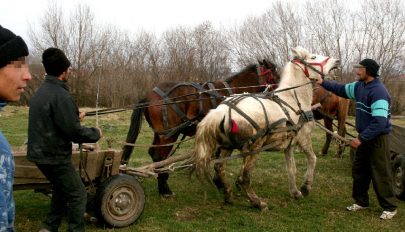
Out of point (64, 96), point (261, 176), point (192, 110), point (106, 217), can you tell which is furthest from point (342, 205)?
point (64, 96)

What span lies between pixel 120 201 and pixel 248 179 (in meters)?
1.89

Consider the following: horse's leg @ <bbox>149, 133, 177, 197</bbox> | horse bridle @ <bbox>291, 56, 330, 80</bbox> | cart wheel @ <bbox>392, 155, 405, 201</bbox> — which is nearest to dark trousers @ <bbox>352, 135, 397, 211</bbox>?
cart wheel @ <bbox>392, 155, 405, 201</bbox>

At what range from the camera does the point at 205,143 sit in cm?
523

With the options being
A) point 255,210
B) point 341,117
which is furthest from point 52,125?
point 341,117

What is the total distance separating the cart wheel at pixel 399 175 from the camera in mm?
6070

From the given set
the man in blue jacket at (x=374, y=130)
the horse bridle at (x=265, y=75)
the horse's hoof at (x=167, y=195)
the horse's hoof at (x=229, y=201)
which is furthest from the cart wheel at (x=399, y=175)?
the horse's hoof at (x=167, y=195)

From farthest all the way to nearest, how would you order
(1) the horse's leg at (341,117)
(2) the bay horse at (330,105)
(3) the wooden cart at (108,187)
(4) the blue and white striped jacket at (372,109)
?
(2) the bay horse at (330,105), (1) the horse's leg at (341,117), (4) the blue and white striped jacket at (372,109), (3) the wooden cart at (108,187)

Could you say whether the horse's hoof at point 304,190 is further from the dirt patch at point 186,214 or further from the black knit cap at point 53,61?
the black knit cap at point 53,61

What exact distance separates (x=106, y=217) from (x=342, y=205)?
11.9ft

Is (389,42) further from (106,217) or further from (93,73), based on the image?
(106,217)

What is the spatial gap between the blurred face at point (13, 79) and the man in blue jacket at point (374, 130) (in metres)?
4.73

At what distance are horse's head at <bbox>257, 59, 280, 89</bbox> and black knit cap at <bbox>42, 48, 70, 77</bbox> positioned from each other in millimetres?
4241

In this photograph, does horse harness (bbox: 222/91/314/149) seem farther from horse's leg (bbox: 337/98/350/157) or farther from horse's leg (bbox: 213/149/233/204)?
horse's leg (bbox: 337/98/350/157)

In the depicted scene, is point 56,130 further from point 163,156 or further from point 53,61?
point 163,156
